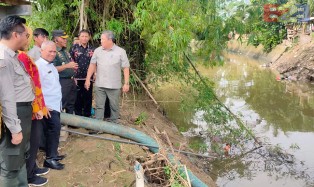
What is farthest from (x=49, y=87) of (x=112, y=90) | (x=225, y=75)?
(x=225, y=75)

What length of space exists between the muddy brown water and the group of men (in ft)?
11.1

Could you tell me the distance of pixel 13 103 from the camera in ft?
9.99

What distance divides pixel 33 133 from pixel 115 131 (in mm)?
1746

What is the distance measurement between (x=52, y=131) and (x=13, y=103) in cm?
122

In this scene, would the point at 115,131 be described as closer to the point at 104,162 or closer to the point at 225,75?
the point at 104,162

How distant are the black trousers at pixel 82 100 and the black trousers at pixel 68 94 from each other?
369 millimetres

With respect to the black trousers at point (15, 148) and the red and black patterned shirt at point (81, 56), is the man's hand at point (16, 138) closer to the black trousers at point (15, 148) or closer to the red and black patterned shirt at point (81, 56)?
the black trousers at point (15, 148)

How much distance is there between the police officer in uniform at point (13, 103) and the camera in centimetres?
301

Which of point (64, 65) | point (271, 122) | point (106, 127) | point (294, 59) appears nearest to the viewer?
point (64, 65)

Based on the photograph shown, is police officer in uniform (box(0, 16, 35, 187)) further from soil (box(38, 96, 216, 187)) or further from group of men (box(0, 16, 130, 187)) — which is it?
soil (box(38, 96, 216, 187))

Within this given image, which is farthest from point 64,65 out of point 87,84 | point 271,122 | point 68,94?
point 271,122

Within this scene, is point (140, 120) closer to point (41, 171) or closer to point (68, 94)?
point (68, 94)

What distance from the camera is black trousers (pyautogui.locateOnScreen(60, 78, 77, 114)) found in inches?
198

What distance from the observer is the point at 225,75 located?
78.3 ft
